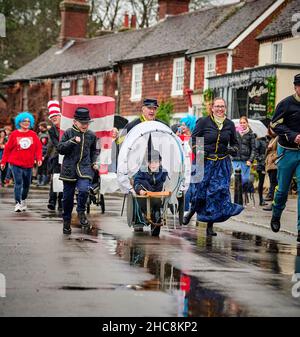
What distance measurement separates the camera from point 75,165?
14.2 m

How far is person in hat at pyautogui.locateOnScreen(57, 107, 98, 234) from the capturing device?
556 inches

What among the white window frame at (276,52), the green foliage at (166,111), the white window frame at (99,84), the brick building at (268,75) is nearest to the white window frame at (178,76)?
the green foliage at (166,111)

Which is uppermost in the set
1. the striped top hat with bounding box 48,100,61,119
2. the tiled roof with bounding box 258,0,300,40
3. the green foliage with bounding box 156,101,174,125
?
the tiled roof with bounding box 258,0,300,40

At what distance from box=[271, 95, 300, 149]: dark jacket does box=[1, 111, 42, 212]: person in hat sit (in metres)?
5.97

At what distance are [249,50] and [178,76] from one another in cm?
541

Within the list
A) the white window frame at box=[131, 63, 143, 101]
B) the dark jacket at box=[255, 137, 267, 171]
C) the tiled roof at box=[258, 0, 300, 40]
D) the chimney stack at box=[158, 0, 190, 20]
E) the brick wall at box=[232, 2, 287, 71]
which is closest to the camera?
the dark jacket at box=[255, 137, 267, 171]

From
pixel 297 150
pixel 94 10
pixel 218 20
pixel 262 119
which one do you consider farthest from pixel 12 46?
pixel 297 150

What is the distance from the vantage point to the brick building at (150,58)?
135ft

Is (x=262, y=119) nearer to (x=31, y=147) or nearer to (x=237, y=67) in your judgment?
(x=237, y=67)

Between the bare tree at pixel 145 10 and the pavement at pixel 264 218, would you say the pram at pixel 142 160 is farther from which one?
the bare tree at pixel 145 10

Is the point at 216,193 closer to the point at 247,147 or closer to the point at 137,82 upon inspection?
the point at 247,147

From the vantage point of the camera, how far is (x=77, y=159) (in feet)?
46.9

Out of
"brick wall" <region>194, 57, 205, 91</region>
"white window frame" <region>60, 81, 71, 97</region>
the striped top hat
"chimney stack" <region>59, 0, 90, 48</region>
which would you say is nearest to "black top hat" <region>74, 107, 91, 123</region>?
the striped top hat

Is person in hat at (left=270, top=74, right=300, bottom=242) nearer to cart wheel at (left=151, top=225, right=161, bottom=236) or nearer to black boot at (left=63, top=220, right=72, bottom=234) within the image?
cart wheel at (left=151, top=225, right=161, bottom=236)
